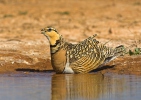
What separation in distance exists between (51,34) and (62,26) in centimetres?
807

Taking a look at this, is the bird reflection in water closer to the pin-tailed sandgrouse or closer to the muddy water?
the muddy water

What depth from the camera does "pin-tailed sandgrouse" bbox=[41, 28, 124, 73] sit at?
12555 mm

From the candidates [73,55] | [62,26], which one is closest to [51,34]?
[73,55]

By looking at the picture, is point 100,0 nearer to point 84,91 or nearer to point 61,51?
point 61,51

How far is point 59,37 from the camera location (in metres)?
12.7

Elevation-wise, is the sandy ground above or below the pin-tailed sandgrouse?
above

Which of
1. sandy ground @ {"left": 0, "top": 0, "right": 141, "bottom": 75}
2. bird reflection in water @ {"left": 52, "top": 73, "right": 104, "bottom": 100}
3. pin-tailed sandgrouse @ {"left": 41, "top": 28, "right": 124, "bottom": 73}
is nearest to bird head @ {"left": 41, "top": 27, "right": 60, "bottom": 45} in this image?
pin-tailed sandgrouse @ {"left": 41, "top": 28, "right": 124, "bottom": 73}

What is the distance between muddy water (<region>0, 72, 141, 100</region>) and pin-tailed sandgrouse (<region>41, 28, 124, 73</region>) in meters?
0.15

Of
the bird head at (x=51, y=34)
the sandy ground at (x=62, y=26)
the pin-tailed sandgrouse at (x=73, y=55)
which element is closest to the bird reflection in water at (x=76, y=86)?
the pin-tailed sandgrouse at (x=73, y=55)

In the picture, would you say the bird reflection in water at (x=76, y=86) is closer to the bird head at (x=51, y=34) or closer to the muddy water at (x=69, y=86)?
the muddy water at (x=69, y=86)

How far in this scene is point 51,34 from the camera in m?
12.6

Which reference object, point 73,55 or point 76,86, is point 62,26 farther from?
point 76,86

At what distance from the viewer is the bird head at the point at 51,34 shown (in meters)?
12.5

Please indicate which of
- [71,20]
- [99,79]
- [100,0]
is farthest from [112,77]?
[100,0]
